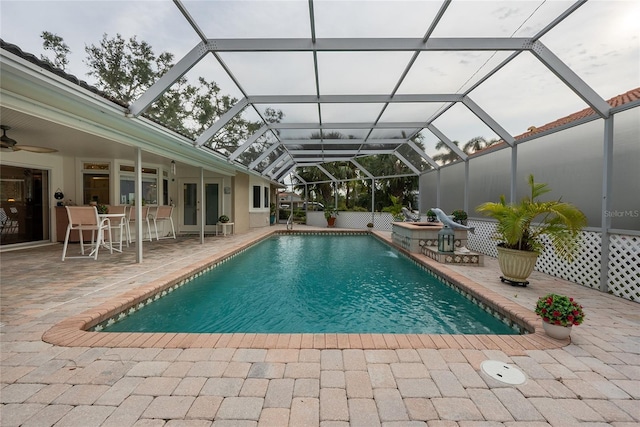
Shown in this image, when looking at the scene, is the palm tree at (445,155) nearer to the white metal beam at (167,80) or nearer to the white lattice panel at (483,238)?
the white lattice panel at (483,238)

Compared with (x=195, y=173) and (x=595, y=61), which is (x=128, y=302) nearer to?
(x=595, y=61)

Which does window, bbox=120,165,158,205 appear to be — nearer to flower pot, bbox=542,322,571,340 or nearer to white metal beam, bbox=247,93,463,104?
white metal beam, bbox=247,93,463,104

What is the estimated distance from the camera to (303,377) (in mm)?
2133

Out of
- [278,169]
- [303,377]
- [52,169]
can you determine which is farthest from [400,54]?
[278,169]

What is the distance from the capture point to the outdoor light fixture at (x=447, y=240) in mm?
6688

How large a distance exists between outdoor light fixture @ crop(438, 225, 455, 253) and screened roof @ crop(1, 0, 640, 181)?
266 cm

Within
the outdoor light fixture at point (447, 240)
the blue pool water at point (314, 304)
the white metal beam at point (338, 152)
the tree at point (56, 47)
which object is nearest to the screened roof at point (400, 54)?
the outdoor light fixture at point (447, 240)

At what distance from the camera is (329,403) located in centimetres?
186

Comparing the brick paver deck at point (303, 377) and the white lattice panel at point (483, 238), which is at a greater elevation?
the white lattice panel at point (483, 238)

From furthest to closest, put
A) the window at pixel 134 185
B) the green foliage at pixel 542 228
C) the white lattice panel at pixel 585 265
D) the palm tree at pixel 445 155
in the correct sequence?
the palm tree at pixel 445 155
the window at pixel 134 185
the white lattice panel at pixel 585 265
the green foliage at pixel 542 228

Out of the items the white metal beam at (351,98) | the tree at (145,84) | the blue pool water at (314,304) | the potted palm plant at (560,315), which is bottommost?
the blue pool water at (314,304)

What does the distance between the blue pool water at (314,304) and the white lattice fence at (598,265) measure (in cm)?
221

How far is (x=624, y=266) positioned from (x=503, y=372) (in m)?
3.70

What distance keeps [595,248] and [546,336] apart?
304 centimetres
